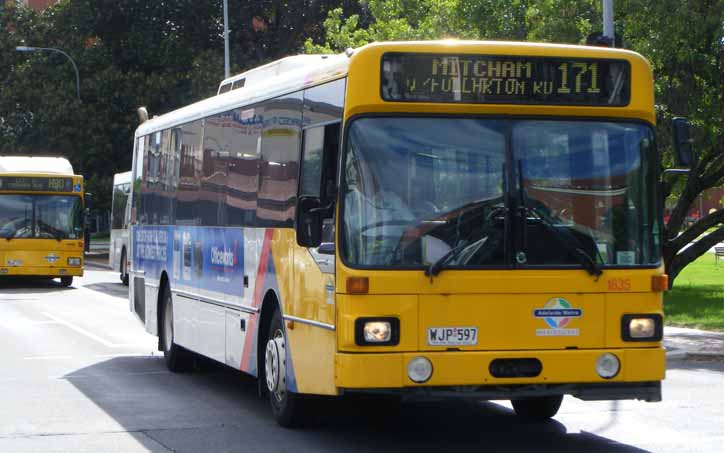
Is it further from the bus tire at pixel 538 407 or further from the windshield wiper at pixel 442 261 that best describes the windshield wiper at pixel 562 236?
the bus tire at pixel 538 407

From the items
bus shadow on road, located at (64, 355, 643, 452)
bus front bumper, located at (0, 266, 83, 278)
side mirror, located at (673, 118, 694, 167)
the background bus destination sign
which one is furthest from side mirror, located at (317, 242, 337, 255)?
bus front bumper, located at (0, 266, 83, 278)

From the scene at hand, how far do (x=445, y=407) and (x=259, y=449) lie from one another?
284 centimetres

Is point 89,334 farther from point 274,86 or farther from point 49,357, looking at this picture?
point 274,86

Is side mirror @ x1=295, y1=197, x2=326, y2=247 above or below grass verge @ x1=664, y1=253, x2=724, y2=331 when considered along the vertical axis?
above

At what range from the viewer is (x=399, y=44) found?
29.7ft

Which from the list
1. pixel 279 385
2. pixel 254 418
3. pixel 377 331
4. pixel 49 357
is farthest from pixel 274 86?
pixel 49 357

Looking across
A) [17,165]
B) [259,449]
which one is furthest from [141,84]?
[259,449]

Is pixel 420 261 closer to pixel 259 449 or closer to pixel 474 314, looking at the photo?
pixel 474 314

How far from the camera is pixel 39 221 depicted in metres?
33.1

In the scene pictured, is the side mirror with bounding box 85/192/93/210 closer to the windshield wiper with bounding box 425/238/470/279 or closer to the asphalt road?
the asphalt road

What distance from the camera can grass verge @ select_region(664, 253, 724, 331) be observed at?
2195 cm

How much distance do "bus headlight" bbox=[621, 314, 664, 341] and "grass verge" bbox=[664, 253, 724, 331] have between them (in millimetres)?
11851

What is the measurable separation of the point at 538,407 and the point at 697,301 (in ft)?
58.8

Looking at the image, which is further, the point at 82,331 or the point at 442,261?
the point at 82,331
